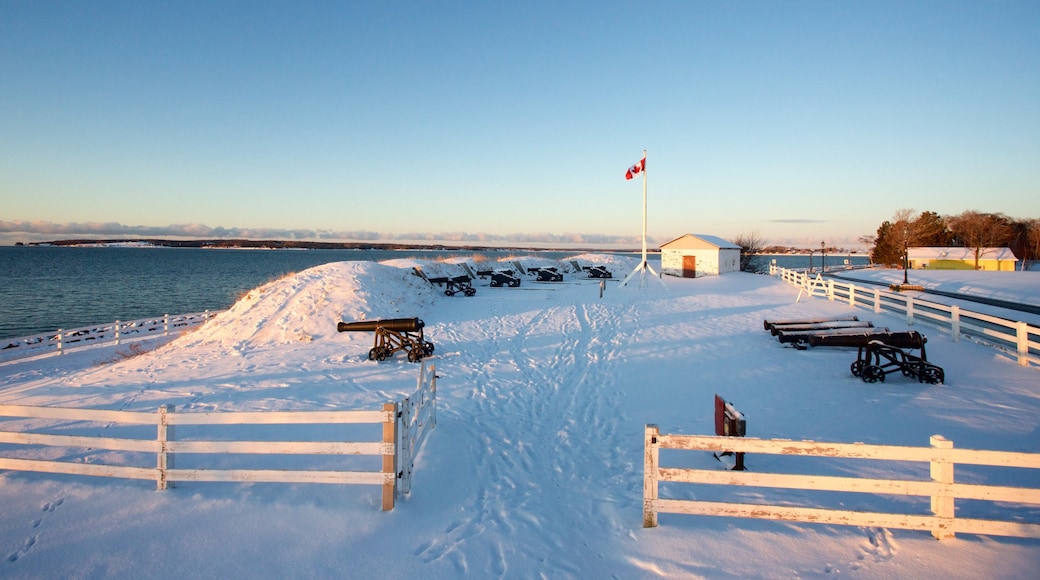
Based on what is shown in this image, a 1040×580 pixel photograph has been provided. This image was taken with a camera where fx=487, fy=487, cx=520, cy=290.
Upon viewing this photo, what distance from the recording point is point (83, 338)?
22.7 metres

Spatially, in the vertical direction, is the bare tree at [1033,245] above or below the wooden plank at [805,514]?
above

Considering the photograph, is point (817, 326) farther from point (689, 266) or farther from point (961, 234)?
point (961, 234)

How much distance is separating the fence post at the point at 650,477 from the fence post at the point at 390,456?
7.71 ft

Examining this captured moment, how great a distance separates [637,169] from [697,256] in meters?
13.7

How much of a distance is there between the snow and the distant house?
50.2 m

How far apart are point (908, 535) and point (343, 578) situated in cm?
481

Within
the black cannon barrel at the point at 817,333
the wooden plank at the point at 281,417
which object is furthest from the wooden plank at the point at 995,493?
the black cannon barrel at the point at 817,333

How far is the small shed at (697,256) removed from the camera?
128ft

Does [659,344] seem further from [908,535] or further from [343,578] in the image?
[343,578]

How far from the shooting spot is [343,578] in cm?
381

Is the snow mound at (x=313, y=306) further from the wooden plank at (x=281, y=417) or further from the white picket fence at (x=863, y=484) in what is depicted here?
the white picket fence at (x=863, y=484)

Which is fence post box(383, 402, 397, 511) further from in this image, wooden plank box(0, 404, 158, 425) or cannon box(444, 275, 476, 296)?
cannon box(444, 275, 476, 296)

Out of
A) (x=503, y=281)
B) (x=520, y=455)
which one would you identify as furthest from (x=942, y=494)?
(x=503, y=281)

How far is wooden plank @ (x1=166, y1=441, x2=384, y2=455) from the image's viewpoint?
4.66m
